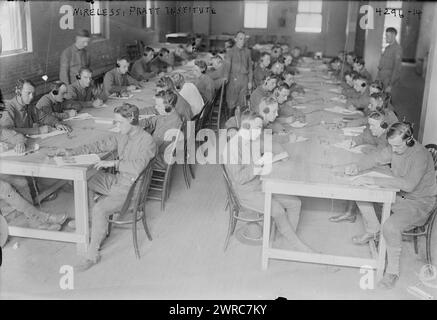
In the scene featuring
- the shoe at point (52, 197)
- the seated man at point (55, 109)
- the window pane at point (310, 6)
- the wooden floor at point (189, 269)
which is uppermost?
the window pane at point (310, 6)

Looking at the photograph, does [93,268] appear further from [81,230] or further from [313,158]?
[313,158]

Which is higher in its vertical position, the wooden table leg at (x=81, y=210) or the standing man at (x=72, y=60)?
the standing man at (x=72, y=60)

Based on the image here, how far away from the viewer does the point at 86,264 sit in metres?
3.80

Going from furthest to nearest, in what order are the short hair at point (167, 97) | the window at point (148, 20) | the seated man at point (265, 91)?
the window at point (148, 20) → the seated man at point (265, 91) → the short hair at point (167, 97)

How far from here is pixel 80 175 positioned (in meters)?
3.70

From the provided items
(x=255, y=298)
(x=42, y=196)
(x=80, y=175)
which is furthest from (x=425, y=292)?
(x=42, y=196)

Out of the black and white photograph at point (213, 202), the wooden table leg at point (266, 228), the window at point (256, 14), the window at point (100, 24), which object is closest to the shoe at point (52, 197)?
the black and white photograph at point (213, 202)

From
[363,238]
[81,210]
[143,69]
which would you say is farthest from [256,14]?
[81,210]

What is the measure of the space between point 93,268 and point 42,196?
122cm

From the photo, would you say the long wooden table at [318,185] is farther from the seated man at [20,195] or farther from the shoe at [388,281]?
the seated man at [20,195]

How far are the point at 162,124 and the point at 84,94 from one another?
4.45 feet

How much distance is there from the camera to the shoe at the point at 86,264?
3762 millimetres

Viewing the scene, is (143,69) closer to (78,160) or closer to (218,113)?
(218,113)

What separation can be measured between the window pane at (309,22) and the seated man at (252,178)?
38.6ft
